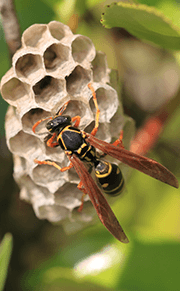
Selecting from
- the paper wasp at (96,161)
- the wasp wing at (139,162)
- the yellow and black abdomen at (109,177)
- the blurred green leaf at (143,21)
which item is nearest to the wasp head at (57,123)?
the paper wasp at (96,161)

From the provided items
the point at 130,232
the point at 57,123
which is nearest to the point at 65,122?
the point at 57,123

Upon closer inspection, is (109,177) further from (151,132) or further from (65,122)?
(151,132)

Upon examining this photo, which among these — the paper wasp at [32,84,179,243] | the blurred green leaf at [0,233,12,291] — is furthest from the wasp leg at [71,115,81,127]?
the blurred green leaf at [0,233,12,291]

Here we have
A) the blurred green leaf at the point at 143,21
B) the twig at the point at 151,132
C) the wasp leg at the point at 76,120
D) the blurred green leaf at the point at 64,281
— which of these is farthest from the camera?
the twig at the point at 151,132

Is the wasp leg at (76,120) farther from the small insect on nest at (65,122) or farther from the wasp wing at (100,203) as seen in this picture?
the wasp wing at (100,203)

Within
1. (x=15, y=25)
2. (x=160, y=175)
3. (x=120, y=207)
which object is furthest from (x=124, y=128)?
(x=15, y=25)

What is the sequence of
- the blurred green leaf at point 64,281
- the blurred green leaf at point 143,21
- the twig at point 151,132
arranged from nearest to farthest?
the blurred green leaf at point 143,21
the blurred green leaf at point 64,281
the twig at point 151,132

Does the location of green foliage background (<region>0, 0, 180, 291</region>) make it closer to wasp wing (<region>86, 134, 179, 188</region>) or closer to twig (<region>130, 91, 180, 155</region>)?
twig (<region>130, 91, 180, 155</region>)

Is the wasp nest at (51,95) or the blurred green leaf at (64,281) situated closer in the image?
the wasp nest at (51,95)
